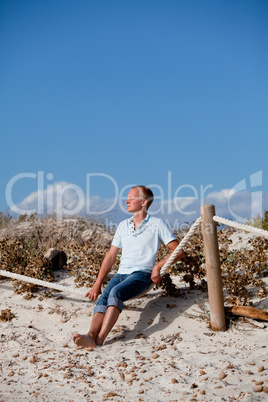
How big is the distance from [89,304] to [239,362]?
2835mm

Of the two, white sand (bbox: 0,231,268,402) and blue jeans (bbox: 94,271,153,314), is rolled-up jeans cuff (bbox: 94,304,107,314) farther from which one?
white sand (bbox: 0,231,268,402)

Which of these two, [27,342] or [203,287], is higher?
[203,287]

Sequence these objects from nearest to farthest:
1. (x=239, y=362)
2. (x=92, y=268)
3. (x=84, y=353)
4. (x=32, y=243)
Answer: (x=239, y=362) < (x=84, y=353) < (x=92, y=268) < (x=32, y=243)

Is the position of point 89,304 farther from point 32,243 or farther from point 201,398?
point 32,243

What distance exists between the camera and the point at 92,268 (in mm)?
6969

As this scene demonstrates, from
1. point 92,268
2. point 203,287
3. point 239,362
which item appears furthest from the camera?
point 92,268

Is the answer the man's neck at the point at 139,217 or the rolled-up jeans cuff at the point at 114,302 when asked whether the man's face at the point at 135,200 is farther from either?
the rolled-up jeans cuff at the point at 114,302

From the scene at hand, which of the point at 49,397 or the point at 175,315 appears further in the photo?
the point at 175,315

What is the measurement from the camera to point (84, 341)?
14.1 ft

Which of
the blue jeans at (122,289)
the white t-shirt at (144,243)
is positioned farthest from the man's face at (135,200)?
the blue jeans at (122,289)

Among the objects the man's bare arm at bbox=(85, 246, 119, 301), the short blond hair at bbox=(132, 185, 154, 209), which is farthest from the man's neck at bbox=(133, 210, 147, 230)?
the man's bare arm at bbox=(85, 246, 119, 301)

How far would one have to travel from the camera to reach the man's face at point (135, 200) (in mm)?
5293

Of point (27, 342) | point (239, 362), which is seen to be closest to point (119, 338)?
point (27, 342)

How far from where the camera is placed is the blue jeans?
4.65 m
